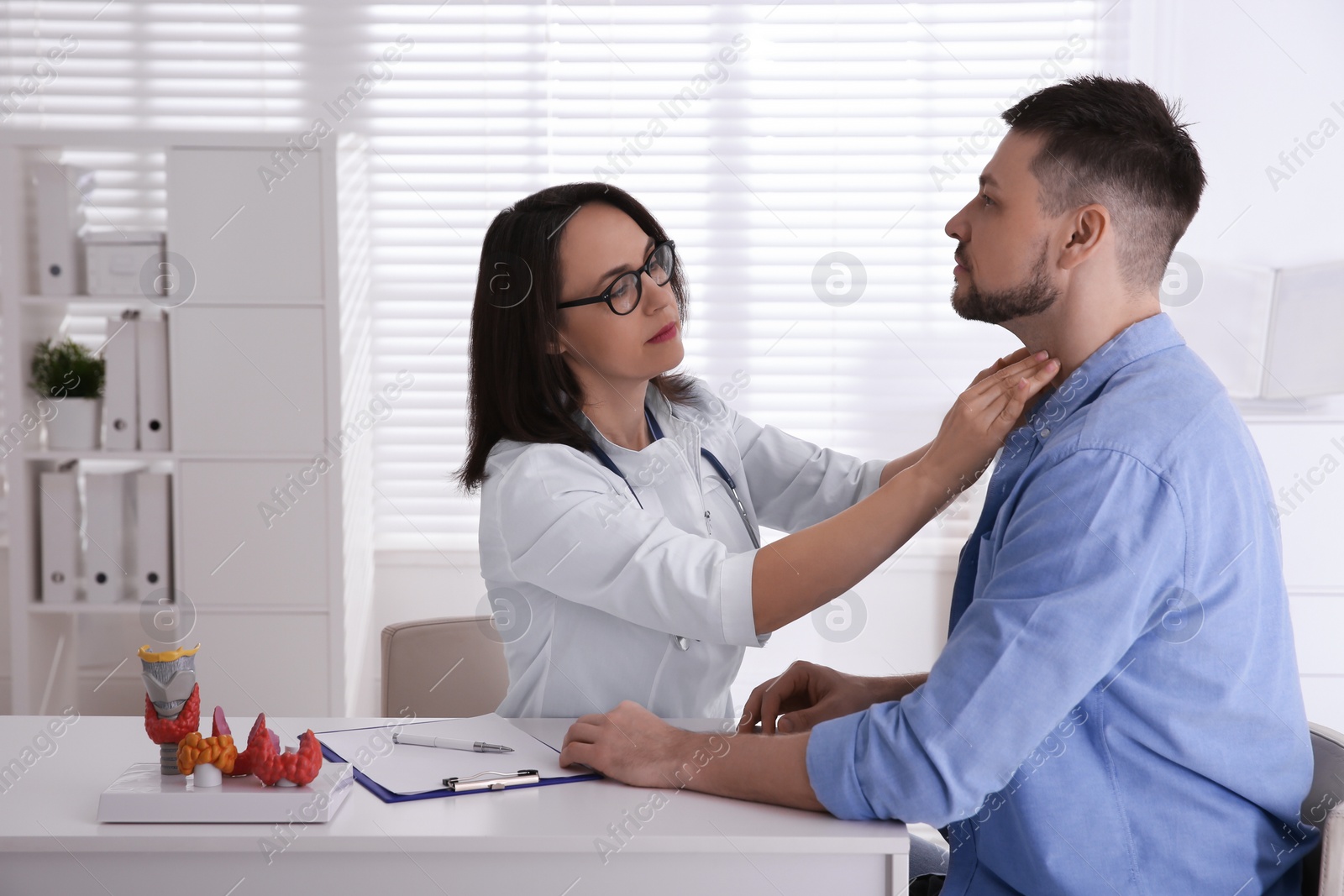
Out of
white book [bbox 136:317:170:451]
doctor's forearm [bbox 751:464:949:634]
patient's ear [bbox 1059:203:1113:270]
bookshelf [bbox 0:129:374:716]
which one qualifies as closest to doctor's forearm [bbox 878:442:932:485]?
doctor's forearm [bbox 751:464:949:634]

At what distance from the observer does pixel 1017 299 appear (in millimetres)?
1509

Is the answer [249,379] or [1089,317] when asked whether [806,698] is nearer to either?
[1089,317]

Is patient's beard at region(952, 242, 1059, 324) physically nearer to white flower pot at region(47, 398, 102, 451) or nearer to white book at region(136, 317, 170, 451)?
white book at region(136, 317, 170, 451)

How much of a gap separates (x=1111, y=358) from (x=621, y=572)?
72 centimetres

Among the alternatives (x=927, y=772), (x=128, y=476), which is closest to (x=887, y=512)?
(x=927, y=772)

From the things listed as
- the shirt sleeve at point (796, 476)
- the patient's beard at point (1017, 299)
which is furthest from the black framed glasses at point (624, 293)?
the patient's beard at point (1017, 299)

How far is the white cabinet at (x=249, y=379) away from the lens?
3.35m

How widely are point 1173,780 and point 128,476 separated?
315 cm

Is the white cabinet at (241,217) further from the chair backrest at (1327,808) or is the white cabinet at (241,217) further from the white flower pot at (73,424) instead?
the chair backrest at (1327,808)

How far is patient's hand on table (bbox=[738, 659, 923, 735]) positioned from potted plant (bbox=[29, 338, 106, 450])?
261 centimetres

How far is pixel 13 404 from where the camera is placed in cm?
331

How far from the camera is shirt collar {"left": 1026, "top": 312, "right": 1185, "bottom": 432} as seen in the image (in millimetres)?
1444

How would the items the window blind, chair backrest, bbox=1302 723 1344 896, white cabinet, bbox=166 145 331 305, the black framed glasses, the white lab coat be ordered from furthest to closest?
the window blind
white cabinet, bbox=166 145 331 305
the black framed glasses
the white lab coat
chair backrest, bbox=1302 723 1344 896

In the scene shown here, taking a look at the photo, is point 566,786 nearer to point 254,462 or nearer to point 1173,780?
point 1173,780
